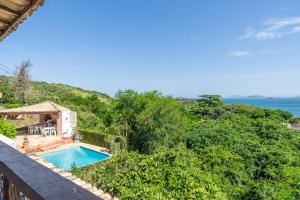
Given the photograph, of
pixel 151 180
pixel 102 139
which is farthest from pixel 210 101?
pixel 151 180

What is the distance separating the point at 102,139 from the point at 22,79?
15359 millimetres

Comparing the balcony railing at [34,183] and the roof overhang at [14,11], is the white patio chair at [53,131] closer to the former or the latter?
the roof overhang at [14,11]

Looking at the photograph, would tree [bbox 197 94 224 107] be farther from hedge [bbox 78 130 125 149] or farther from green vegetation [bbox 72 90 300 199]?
hedge [bbox 78 130 125 149]

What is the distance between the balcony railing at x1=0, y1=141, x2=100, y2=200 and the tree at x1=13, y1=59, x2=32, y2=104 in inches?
1027

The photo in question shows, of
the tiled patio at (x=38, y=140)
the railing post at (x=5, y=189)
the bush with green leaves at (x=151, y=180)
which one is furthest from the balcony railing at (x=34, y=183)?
the tiled patio at (x=38, y=140)

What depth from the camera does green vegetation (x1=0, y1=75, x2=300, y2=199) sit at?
23.3ft

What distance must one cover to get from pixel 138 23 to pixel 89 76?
38.1ft

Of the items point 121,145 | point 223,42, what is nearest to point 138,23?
point 223,42

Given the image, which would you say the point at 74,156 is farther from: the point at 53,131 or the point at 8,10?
the point at 8,10

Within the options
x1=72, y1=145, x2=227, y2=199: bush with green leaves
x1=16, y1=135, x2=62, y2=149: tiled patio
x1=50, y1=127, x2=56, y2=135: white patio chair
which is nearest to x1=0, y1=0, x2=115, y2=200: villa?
x1=72, y1=145, x2=227, y2=199: bush with green leaves

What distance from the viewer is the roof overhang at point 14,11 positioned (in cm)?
158

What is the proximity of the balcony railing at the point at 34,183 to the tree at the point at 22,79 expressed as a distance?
26091mm

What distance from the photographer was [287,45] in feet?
51.9

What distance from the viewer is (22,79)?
966 inches
